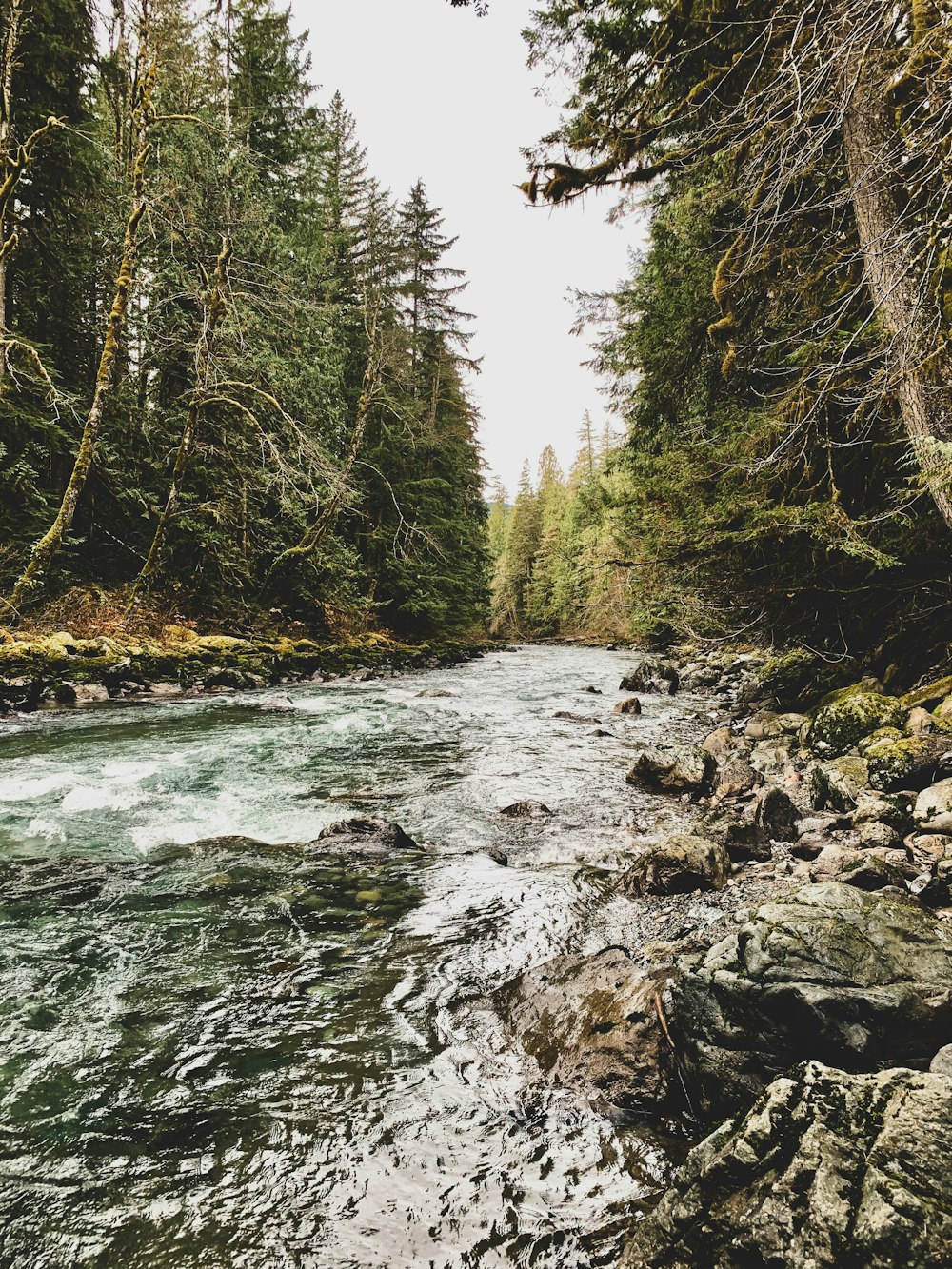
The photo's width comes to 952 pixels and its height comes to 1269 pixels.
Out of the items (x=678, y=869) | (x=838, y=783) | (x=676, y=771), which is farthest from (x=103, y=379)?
(x=838, y=783)

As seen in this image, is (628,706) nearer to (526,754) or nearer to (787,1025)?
(526,754)

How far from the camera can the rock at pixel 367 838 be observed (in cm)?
492

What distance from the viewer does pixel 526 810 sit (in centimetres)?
598

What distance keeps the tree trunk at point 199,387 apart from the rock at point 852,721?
45.6 ft

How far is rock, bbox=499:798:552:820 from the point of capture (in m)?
5.89

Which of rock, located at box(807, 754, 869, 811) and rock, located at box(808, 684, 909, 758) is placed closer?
rock, located at box(807, 754, 869, 811)

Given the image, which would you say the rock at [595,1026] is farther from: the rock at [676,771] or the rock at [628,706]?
the rock at [628,706]

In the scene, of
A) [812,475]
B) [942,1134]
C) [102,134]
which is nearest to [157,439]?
[102,134]

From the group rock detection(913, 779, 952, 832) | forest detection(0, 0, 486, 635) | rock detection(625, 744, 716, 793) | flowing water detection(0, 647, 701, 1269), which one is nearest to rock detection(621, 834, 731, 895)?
flowing water detection(0, 647, 701, 1269)

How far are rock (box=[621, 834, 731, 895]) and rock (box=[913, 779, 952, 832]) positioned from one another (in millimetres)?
1401

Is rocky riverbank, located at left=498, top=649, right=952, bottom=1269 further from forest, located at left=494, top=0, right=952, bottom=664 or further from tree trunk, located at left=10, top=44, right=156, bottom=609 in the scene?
tree trunk, located at left=10, top=44, right=156, bottom=609

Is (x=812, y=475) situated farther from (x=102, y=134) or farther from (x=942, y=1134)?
(x=102, y=134)

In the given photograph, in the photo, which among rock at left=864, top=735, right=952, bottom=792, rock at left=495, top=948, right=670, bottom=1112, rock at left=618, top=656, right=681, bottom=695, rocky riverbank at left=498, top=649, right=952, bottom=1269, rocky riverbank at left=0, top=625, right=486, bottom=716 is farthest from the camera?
rock at left=618, top=656, right=681, bottom=695

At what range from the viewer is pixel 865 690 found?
7781 millimetres
